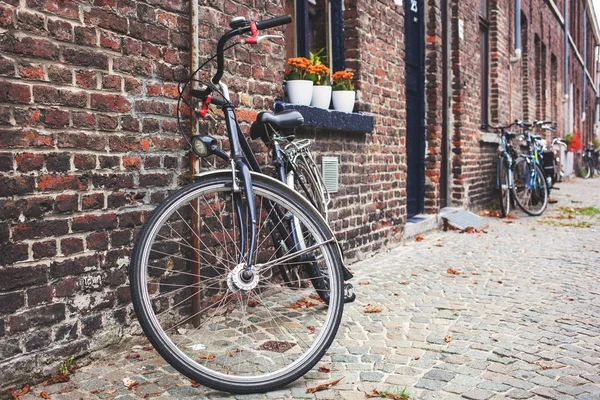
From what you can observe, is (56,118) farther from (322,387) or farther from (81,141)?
(322,387)

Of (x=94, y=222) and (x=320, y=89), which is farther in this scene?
(x=320, y=89)

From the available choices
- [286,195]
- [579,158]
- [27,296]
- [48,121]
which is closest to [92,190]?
[48,121]

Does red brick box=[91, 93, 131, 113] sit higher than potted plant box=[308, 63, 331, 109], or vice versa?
potted plant box=[308, 63, 331, 109]

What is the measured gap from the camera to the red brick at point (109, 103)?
2994 mm

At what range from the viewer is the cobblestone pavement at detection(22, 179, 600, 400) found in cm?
266

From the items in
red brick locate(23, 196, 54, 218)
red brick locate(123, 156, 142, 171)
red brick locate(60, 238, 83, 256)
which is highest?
red brick locate(123, 156, 142, 171)

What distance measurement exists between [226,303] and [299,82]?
2073mm

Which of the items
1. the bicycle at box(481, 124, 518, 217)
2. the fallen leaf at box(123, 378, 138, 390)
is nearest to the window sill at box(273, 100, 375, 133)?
the fallen leaf at box(123, 378, 138, 390)

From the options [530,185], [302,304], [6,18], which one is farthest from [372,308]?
[530,185]

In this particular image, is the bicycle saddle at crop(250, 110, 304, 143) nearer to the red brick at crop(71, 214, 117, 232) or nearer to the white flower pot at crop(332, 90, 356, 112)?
the red brick at crop(71, 214, 117, 232)

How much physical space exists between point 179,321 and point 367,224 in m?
2.78

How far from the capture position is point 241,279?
2645 mm

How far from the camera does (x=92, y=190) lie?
2.98 m

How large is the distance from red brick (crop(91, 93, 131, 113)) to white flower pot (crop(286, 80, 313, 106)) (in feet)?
6.17
